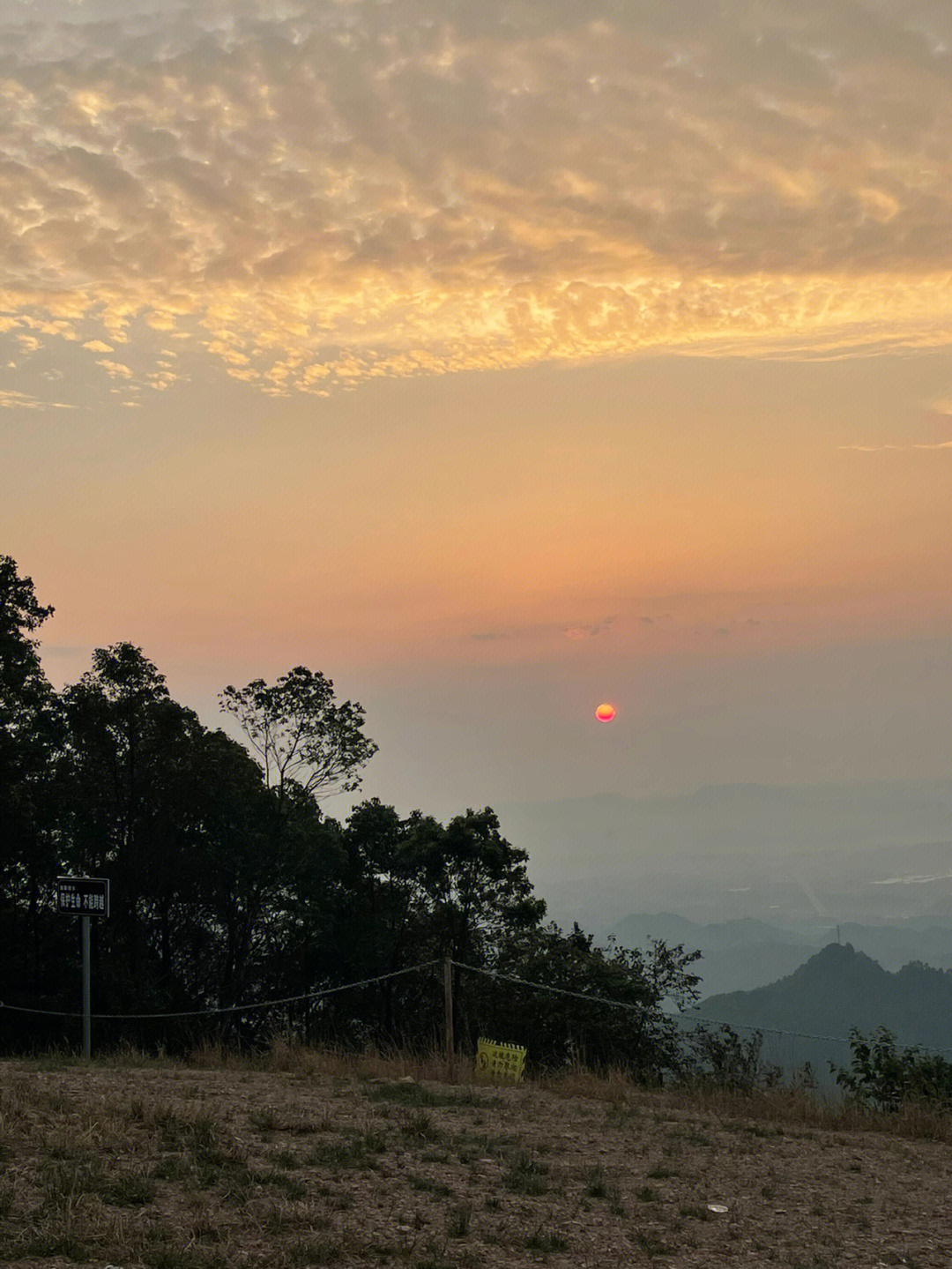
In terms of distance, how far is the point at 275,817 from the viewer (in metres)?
35.8

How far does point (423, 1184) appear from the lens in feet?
27.7

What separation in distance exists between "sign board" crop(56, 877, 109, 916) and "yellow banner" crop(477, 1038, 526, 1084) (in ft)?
18.4

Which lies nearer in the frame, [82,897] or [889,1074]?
[889,1074]

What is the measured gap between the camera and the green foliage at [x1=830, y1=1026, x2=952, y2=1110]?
14.4 meters

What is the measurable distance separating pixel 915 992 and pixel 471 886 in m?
176

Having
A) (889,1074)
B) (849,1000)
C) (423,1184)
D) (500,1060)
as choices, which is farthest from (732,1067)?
(849,1000)

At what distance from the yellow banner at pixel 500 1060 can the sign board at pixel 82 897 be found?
221 inches

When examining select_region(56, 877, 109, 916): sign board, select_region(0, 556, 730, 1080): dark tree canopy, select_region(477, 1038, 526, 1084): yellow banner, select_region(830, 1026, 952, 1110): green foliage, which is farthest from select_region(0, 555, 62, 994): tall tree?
select_region(830, 1026, 952, 1110): green foliage

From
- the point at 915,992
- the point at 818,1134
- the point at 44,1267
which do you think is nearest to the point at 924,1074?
the point at 818,1134

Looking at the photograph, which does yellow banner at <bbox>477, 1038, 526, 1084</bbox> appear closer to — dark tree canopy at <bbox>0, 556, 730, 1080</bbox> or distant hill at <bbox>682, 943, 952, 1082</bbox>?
dark tree canopy at <bbox>0, 556, 730, 1080</bbox>

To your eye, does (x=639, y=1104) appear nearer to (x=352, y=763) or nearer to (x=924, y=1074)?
(x=924, y=1074)

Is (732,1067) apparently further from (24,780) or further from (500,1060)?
(24,780)

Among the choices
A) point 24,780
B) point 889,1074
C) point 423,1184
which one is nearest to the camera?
point 423,1184

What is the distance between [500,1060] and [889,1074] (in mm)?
4922
